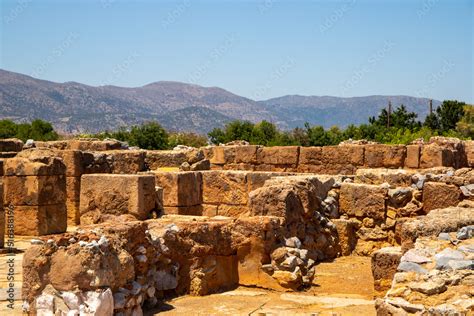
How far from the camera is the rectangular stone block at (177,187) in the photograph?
12.6 metres

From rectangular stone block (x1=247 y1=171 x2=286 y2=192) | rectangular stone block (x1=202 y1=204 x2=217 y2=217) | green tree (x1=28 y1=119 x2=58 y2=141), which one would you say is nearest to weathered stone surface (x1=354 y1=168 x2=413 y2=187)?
rectangular stone block (x1=247 y1=171 x2=286 y2=192)

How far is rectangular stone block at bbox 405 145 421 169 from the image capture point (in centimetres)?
1653

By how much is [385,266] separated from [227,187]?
563cm

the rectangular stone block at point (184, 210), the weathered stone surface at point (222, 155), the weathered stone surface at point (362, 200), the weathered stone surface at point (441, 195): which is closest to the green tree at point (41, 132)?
the weathered stone surface at point (222, 155)

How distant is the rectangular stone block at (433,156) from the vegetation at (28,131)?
33.1 m

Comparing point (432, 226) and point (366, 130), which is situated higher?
point (366, 130)

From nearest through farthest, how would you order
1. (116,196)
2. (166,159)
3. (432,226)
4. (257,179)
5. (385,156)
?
(432,226)
(116,196)
(257,179)
(385,156)
(166,159)

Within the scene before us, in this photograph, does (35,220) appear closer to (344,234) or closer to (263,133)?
(344,234)

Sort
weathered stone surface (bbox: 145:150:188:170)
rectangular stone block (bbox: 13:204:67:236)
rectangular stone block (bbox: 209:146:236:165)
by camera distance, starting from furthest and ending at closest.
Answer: rectangular stone block (bbox: 209:146:236:165) < weathered stone surface (bbox: 145:150:188:170) < rectangular stone block (bbox: 13:204:67:236)

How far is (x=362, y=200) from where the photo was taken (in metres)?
11.4

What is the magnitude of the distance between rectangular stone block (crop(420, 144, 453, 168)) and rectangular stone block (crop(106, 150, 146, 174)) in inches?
274

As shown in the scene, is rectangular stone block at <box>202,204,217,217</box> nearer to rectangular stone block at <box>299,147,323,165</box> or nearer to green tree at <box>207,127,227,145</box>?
rectangular stone block at <box>299,147,323,165</box>

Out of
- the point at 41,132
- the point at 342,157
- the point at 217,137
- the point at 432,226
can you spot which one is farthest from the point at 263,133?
the point at 432,226

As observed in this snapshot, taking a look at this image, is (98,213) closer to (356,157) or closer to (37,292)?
(37,292)
